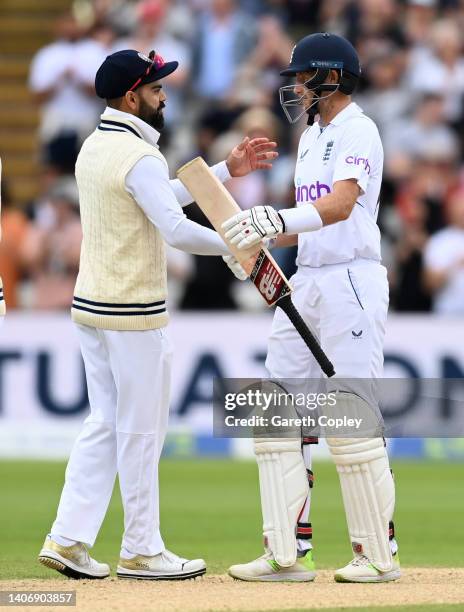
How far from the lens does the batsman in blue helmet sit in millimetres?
6340

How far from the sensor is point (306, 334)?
624cm

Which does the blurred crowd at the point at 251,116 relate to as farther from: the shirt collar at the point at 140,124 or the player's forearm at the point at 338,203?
the player's forearm at the point at 338,203

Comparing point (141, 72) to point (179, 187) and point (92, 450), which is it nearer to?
point (179, 187)

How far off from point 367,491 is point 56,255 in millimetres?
7390

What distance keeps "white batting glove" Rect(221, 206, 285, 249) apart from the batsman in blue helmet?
0.17 ft

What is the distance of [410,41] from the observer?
47.4 feet

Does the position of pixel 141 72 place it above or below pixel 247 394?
above

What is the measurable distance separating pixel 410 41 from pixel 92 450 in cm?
878

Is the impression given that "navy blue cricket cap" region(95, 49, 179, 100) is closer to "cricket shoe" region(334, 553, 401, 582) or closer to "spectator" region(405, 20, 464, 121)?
"cricket shoe" region(334, 553, 401, 582)

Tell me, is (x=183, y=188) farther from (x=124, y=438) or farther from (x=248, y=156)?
(x=124, y=438)

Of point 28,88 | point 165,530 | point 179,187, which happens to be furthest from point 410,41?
point 179,187

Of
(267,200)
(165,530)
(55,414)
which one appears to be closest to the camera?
(165,530)

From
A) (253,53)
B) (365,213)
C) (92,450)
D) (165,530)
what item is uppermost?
(253,53)

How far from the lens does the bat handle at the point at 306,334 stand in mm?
6230
